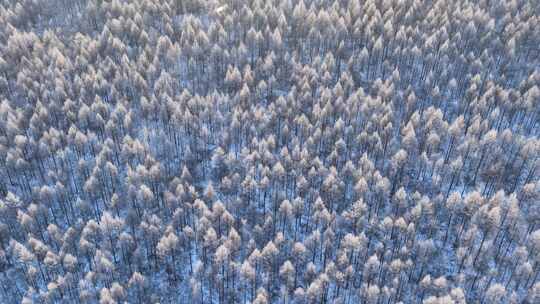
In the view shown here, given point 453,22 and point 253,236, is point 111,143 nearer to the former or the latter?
point 253,236

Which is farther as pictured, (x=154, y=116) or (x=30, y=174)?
(x=154, y=116)

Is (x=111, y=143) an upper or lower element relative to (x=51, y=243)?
upper

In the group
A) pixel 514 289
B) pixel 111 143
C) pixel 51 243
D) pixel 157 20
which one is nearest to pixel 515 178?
pixel 514 289


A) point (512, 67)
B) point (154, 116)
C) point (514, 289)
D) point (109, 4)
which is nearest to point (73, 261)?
point (154, 116)

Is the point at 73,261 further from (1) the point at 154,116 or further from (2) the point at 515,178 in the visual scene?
(2) the point at 515,178

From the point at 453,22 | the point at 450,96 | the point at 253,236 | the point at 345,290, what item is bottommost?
the point at 345,290

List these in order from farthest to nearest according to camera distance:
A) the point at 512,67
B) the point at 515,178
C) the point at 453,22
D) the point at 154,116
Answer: the point at 453,22 → the point at 512,67 → the point at 154,116 → the point at 515,178

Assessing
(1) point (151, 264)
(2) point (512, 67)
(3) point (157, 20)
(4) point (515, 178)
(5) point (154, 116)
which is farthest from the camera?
(3) point (157, 20)
